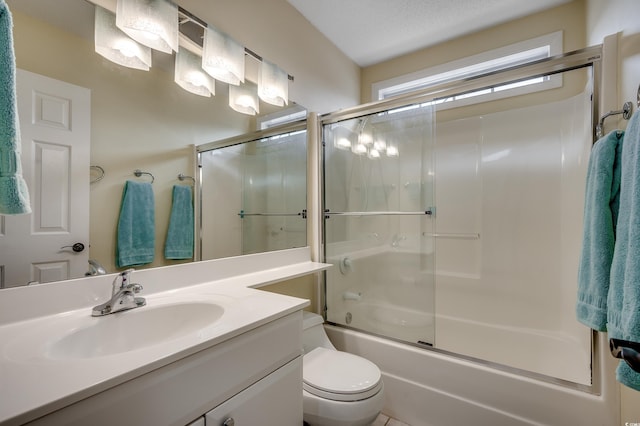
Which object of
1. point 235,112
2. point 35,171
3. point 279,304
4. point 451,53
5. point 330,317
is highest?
point 451,53

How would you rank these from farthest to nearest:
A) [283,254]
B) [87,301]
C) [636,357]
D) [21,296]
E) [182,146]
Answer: [283,254] < [182,146] < [87,301] < [21,296] < [636,357]

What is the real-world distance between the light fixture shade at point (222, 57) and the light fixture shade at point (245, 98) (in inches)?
1.9

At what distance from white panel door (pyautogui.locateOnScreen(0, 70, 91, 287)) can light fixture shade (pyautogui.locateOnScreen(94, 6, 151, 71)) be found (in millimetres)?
173

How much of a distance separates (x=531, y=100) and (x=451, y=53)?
2.35 feet

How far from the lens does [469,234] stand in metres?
2.20

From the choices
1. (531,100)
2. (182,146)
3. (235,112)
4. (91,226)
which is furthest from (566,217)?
(91,226)

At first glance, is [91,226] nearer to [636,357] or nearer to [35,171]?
[35,171]

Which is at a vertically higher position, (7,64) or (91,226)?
(7,64)

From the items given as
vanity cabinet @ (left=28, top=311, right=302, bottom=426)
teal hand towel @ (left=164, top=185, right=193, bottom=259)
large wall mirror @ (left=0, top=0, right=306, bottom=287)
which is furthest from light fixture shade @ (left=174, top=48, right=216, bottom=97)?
vanity cabinet @ (left=28, top=311, right=302, bottom=426)

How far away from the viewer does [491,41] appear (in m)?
2.05

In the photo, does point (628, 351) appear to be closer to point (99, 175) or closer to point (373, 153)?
point (99, 175)

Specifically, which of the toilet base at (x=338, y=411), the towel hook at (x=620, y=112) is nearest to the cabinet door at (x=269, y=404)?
the toilet base at (x=338, y=411)

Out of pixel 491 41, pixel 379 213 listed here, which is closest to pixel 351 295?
pixel 379 213

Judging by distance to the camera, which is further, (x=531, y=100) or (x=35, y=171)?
(x=531, y=100)
